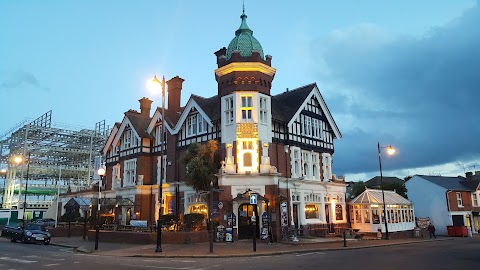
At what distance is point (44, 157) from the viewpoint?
87375mm

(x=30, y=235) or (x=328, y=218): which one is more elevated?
(x=328, y=218)

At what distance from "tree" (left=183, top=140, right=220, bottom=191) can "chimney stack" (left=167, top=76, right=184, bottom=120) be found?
31.8 feet

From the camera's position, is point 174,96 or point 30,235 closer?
point 30,235

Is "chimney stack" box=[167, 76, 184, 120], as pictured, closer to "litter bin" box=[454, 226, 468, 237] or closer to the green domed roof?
the green domed roof

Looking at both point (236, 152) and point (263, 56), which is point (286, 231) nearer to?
point (236, 152)

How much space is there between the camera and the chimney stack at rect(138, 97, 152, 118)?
46050mm

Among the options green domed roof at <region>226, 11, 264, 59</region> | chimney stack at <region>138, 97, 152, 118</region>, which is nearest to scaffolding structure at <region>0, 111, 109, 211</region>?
chimney stack at <region>138, 97, 152, 118</region>

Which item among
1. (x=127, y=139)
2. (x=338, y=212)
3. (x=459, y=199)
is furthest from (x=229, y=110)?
(x=459, y=199)

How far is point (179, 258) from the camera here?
18953 mm

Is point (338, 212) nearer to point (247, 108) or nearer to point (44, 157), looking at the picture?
point (247, 108)

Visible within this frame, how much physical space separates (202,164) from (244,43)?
1083 cm

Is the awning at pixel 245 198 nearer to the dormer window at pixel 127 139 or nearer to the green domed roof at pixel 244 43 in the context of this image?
the green domed roof at pixel 244 43

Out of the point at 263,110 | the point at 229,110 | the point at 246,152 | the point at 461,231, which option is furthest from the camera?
the point at 461,231

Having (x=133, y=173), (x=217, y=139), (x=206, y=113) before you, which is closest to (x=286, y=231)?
(x=217, y=139)
